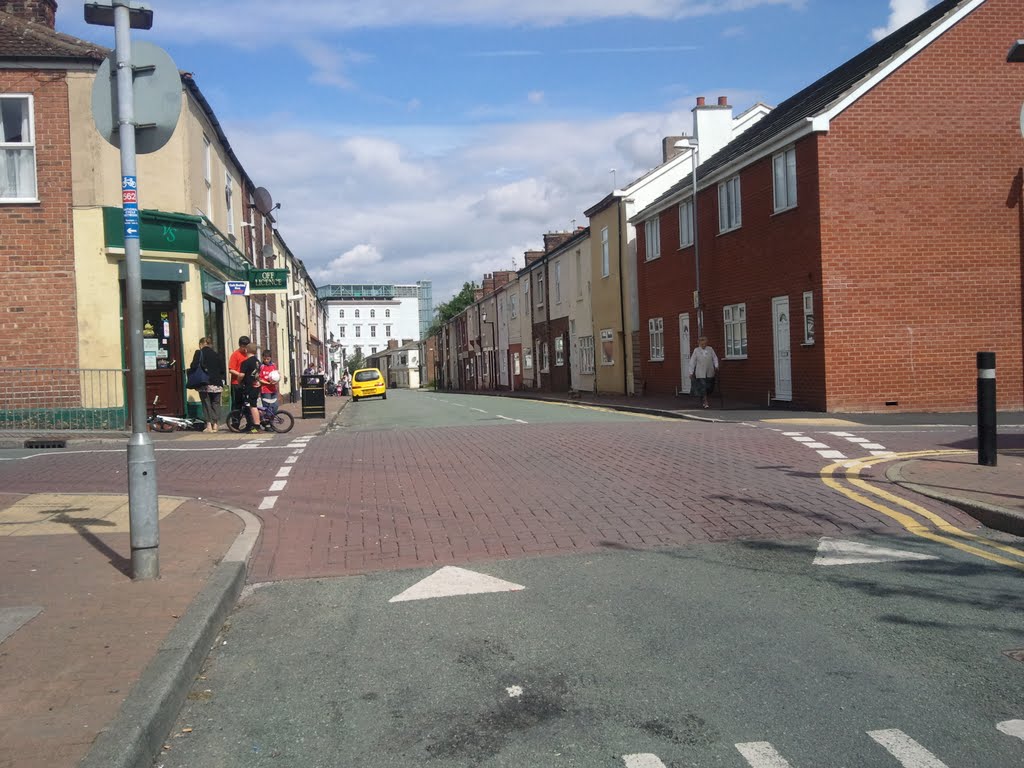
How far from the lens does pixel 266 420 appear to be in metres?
17.1

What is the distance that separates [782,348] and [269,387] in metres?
11.3

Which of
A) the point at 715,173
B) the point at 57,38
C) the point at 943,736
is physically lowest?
the point at 943,736

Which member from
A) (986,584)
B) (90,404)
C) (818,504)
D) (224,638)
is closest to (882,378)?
(818,504)

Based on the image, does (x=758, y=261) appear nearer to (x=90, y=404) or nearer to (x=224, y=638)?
(x=90, y=404)

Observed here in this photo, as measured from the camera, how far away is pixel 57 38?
16969 mm

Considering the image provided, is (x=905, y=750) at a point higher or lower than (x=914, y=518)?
lower

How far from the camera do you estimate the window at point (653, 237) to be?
92.2 ft

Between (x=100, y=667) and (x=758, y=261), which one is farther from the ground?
(x=758, y=261)

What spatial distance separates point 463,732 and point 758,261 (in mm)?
19211

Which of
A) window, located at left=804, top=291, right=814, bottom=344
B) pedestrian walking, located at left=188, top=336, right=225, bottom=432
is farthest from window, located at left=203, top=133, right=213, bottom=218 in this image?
window, located at left=804, top=291, right=814, bottom=344

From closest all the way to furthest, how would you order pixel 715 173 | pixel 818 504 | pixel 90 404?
pixel 818 504 → pixel 90 404 → pixel 715 173

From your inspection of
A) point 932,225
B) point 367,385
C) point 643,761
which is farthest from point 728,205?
point 367,385

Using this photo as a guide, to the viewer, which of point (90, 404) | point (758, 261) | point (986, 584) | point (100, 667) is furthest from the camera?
Result: point (758, 261)

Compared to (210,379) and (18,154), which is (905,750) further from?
(18,154)
